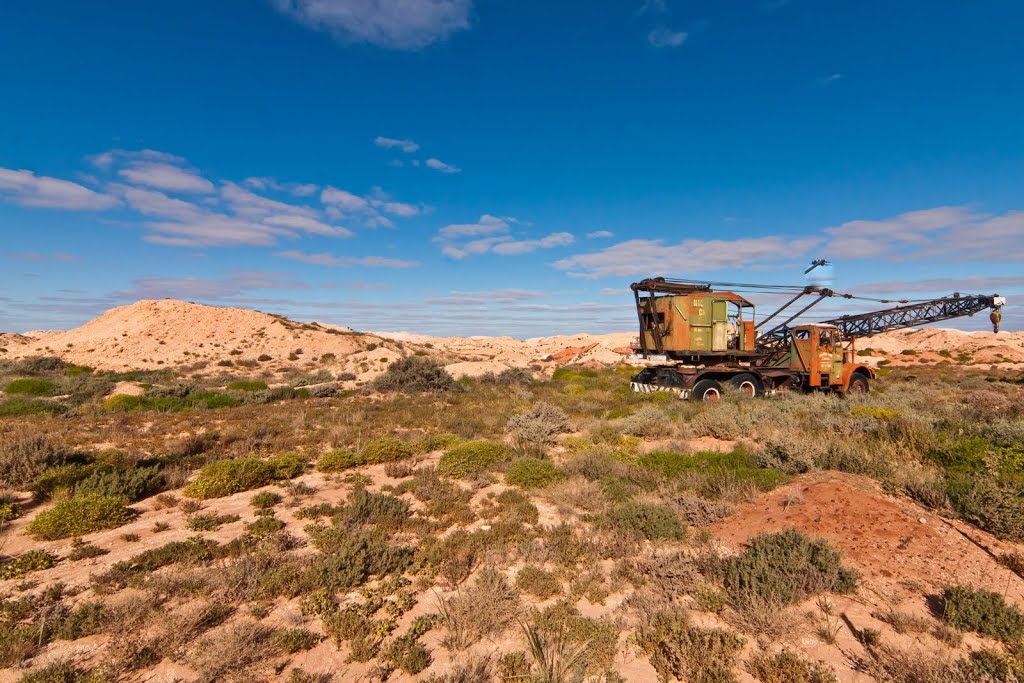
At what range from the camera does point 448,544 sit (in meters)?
6.07

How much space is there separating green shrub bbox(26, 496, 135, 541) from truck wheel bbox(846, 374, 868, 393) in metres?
23.0

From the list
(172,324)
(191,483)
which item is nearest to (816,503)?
(191,483)

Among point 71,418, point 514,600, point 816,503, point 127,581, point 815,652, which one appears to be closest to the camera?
point 815,652

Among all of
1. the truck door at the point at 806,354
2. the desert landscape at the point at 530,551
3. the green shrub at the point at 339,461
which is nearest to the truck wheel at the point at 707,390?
the truck door at the point at 806,354

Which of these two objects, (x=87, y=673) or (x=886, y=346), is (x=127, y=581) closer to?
(x=87, y=673)

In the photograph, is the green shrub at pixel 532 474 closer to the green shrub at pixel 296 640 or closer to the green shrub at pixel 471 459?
the green shrub at pixel 471 459

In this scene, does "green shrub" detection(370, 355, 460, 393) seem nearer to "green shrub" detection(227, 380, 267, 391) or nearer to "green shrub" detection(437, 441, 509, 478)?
"green shrub" detection(227, 380, 267, 391)

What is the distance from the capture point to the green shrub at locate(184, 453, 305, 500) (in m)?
8.25

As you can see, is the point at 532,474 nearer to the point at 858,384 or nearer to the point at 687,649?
the point at 687,649

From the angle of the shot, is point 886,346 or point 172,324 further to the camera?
point 886,346

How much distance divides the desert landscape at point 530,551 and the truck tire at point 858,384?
5543 mm

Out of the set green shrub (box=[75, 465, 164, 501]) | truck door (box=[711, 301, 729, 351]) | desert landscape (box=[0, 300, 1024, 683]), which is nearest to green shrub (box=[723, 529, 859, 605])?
desert landscape (box=[0, 300, 1024, 683])

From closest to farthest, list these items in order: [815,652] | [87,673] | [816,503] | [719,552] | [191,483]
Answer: [87,673], [815,652], [719,552], [816,503], [191,483]

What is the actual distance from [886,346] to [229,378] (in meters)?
71.4
